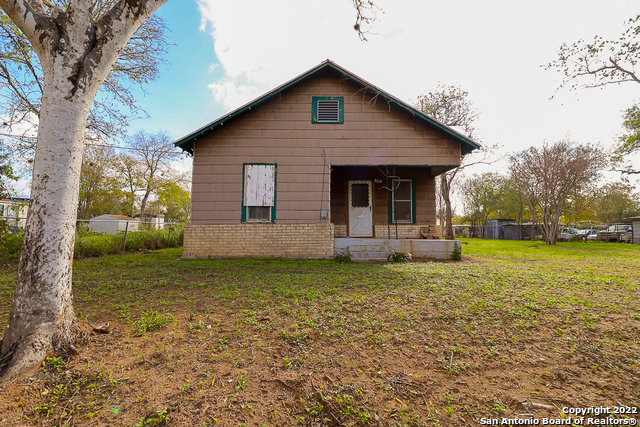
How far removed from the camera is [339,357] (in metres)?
2.62

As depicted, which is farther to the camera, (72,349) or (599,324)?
(599,324)

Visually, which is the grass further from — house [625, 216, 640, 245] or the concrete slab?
house [625, 216, 640, 245]

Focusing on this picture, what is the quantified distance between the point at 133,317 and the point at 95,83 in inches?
107

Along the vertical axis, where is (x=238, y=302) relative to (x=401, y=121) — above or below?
below

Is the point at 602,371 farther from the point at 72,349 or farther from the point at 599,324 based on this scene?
the point at 72,349

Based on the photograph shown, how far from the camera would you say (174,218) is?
33.6m

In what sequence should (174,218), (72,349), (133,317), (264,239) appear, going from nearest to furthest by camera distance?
(72,349) < (133,317) < (264,239) < (174,218)

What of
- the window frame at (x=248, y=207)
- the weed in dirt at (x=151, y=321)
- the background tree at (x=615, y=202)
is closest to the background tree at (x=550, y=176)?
the background tree at (x=615, y=202)

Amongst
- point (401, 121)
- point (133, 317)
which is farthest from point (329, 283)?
point (401, 121)

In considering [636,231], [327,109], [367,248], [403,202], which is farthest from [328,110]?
[636,231]

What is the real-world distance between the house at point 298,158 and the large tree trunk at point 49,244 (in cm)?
638

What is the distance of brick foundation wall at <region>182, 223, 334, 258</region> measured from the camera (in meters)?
8.97

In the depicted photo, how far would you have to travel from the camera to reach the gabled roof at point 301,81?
8.86m

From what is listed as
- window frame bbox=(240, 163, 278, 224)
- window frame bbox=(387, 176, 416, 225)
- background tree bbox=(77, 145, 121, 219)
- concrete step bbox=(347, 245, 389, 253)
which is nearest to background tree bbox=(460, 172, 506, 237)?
window frame bbox=(387, 176, 416, 225)
